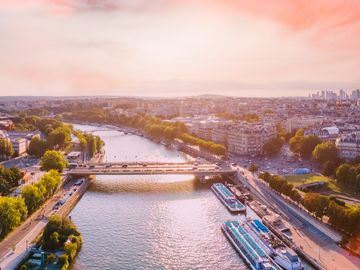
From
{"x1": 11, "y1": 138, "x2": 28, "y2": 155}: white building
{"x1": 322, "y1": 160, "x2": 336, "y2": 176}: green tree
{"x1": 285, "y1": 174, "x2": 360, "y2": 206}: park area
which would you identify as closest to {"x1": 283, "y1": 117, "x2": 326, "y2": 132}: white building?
{"x1": 322, "y1": 160, "x2": 336, "y2": 176}: green tree

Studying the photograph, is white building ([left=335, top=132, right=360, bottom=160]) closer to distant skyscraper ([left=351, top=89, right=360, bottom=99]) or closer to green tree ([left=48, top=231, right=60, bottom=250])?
green tree ([left=48, top=231, right=60, bottom=250])

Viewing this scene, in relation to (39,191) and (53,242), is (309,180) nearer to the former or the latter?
(39,191)

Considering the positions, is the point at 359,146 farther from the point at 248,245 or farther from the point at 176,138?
the point at 176,138

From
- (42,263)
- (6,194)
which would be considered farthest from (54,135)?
(42,263)

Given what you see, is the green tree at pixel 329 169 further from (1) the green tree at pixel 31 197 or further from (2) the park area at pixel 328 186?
(1) the green tree at pixel 31 197

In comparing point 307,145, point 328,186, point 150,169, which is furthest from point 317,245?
point 307,145

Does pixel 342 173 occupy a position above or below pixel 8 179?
above
